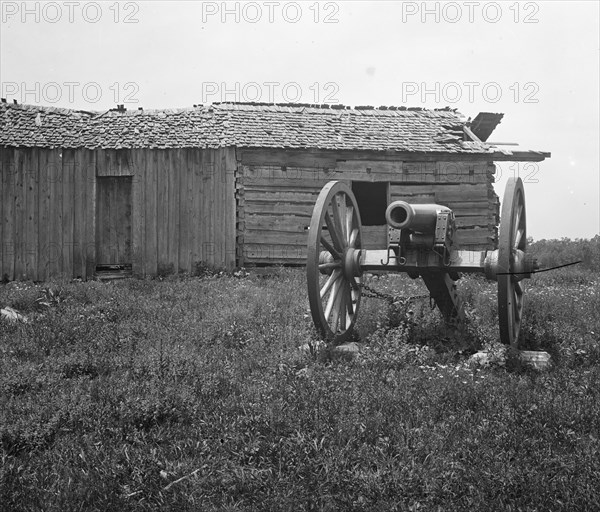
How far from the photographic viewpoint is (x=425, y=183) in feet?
53.8

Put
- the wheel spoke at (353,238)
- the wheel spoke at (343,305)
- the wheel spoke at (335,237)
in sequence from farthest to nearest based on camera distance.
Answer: the wheel spoke at (353,238)
the wheel spoke at (343,305)
the wheel spoke at (335,237)

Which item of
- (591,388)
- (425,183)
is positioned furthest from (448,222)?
(425,183)

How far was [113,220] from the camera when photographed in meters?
15.6

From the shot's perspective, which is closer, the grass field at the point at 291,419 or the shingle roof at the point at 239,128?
the grass field at the point at 291,419

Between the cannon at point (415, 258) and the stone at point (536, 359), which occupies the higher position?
the cannon at point (415, 258)

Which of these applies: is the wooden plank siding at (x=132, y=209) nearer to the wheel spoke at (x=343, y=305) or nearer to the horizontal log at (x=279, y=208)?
the horizontal log at (x=279, y=208)

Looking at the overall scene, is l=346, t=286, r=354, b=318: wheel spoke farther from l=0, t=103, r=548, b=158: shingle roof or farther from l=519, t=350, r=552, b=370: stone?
l=0, t=103, r=548, b=158: shingle roof

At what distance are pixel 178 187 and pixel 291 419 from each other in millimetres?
11673

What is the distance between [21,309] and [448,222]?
5.89 metres

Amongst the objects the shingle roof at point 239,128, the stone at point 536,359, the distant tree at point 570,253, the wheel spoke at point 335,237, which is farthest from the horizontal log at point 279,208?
the stone at point 536,359

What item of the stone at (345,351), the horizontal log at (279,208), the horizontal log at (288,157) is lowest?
the stone at (345,351)

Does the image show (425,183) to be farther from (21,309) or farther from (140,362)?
(140,362)

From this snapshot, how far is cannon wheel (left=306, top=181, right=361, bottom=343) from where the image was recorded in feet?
20.2

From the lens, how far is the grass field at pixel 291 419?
11.3ft
